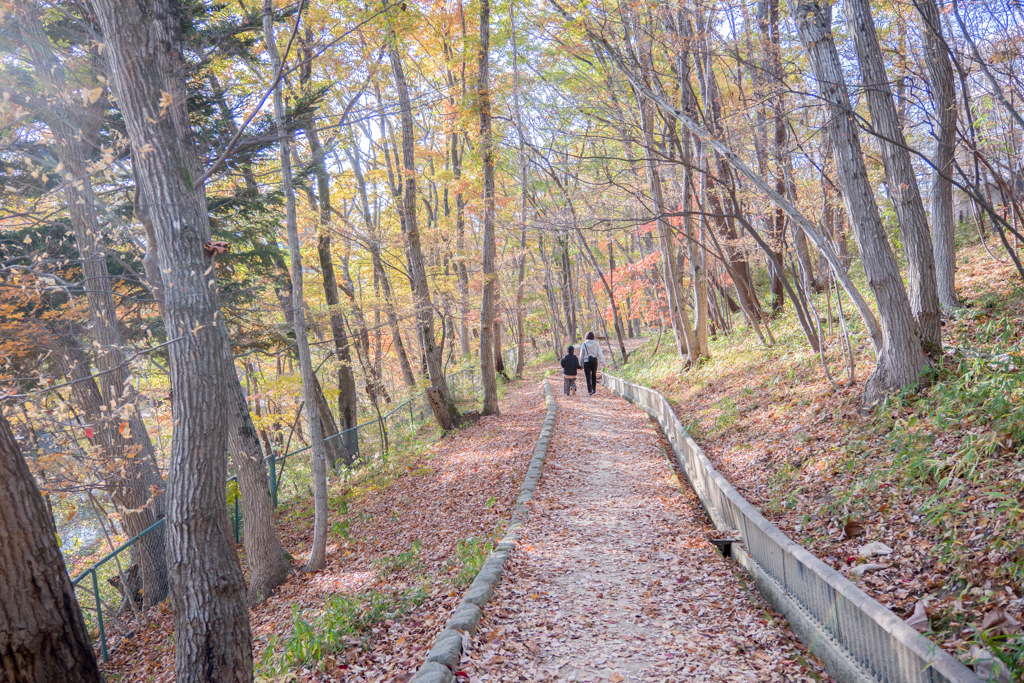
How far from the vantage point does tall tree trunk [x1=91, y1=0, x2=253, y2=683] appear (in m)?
3.89


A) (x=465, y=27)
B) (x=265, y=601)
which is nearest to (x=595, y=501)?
(x=265, y=601)

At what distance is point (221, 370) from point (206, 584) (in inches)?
60.6

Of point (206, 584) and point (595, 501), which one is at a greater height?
point (206, 584)

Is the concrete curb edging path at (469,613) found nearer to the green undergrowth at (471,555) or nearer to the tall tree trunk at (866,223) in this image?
the green undergrowth at (471,555)

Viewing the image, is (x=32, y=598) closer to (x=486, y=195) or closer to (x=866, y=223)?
(x=866, y=223)

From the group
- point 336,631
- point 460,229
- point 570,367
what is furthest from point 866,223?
point 460,229

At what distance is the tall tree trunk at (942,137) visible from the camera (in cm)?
635

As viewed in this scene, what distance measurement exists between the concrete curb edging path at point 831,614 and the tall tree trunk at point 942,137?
4270mm

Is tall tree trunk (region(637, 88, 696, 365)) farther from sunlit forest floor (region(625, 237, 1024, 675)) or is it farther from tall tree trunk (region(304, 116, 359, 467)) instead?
tall tree trunk (region(304, 116, 359, 467))

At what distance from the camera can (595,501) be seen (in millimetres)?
7395

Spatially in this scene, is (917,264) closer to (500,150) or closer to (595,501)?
(595,501)

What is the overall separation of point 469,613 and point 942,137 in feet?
26.0

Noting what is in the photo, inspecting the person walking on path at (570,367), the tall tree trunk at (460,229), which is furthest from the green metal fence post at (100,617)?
the person walking on path at (570,367)

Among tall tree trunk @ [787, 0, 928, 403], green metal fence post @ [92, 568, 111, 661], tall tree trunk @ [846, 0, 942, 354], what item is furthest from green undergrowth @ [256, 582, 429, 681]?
tall tree trunk @ [846, 0, 942, 354]
